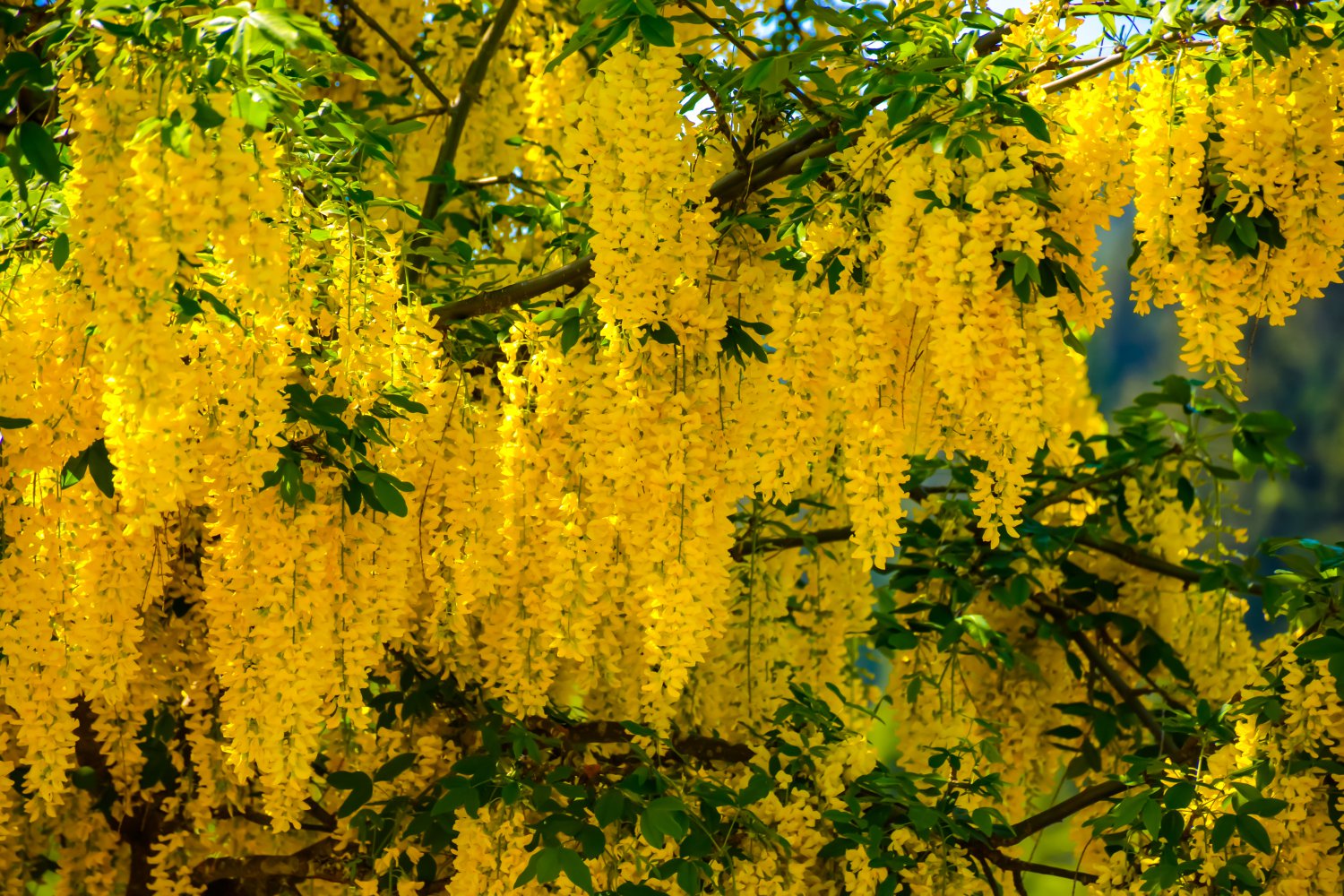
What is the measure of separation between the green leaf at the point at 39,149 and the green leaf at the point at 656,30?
1.08m

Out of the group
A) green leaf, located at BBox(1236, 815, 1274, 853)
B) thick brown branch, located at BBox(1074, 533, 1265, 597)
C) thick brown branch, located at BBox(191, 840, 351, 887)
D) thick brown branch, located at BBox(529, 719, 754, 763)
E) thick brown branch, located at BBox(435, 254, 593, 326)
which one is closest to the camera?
green leaf, located at BBox(1236, 815, 1274, 853)

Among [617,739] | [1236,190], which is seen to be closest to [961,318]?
[1236,190]

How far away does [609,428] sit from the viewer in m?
3.21

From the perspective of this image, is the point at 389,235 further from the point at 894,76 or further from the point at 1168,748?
the point at 1168,748

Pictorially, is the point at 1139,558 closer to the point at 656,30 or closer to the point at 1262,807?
the point at 1262,807

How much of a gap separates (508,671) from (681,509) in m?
0.65

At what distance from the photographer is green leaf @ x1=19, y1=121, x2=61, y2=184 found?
100 inches

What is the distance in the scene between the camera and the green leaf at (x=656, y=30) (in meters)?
2.80

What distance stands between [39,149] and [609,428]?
4.08ft

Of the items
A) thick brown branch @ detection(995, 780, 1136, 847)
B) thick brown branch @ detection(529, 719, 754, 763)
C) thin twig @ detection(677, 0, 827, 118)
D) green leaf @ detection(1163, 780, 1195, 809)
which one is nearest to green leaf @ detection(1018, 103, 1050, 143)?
thin twig @ detection(677, 0, 827, 118)

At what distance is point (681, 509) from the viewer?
3164 mm

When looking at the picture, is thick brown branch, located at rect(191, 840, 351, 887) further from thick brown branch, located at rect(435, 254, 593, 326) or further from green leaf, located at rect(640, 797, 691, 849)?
thick brown branch, located at rect(435, 254, 593, 326)

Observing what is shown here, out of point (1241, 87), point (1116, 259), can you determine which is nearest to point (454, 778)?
point (1241, 87)

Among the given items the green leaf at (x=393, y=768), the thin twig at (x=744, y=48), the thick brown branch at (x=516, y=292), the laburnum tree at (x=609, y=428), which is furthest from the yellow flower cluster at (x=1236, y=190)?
the green leaf at (x=393, y=768)
